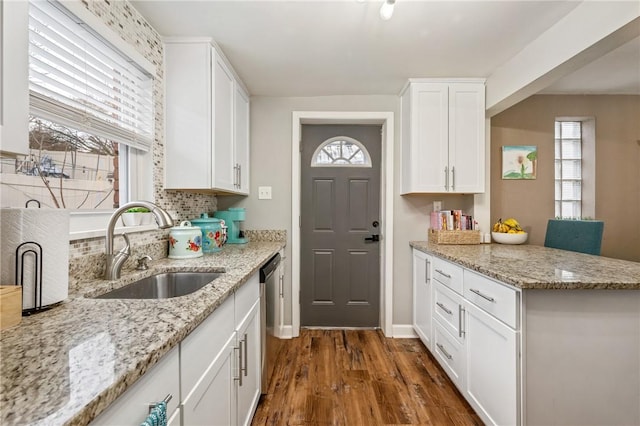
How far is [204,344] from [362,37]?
1.90m

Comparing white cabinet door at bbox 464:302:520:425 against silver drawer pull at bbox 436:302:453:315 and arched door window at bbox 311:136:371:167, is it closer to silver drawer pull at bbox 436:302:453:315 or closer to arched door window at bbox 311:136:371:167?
silver drawer pull at bbox 436:302:453:315

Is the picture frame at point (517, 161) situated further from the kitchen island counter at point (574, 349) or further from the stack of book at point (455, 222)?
the kitchen island counter at point (574, 349)

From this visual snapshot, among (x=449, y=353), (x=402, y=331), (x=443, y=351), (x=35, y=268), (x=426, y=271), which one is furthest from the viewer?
(x=402, y=331)

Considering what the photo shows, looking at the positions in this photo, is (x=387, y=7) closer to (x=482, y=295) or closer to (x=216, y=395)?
(x=482, y=295)

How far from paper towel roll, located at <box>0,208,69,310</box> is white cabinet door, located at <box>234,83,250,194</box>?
4.95 feet

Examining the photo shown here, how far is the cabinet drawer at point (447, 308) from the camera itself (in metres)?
1.86

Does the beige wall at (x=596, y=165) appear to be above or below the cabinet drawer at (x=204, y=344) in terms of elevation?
above

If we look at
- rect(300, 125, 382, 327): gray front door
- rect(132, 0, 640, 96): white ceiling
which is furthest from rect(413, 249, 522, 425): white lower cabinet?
rect(132, 0, 640, 96): white ceiling

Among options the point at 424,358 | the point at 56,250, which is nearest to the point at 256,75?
the point at 56,250

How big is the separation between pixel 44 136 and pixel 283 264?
1.90 metres

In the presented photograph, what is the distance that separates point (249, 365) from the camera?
Answer: 1545mm

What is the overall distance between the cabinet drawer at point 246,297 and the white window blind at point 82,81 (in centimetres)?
100

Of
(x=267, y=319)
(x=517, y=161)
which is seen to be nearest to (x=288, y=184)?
(x=267, y=319)

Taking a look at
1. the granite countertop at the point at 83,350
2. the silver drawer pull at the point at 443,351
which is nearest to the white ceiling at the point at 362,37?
the granite countertop at the point at 83,350
